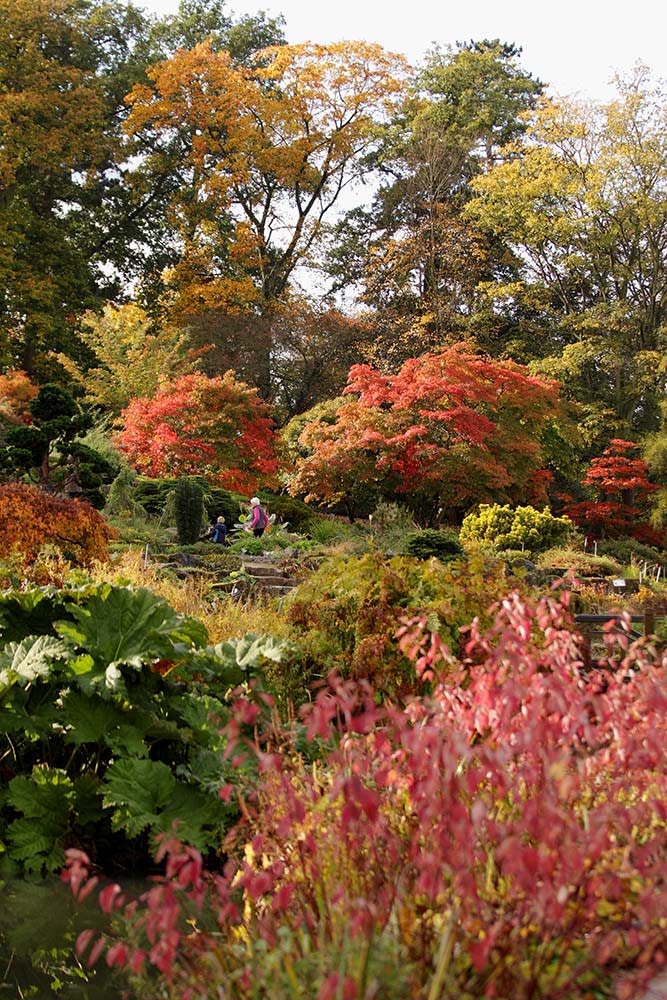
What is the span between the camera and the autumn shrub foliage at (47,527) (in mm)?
7801

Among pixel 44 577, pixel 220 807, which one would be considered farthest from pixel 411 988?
pixel 44 577

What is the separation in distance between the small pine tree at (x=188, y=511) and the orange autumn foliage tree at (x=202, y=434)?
3321mm

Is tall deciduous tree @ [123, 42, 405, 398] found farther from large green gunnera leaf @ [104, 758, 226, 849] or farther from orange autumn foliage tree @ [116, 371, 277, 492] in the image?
large green gunnera leaf @ [104, 758, 226, 849]

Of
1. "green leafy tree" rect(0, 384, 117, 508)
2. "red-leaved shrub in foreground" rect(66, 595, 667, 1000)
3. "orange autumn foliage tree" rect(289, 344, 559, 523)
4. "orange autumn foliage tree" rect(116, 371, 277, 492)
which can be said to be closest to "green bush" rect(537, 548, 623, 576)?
"orange autumn foliage tree" rect(289, 344, 559, 523)

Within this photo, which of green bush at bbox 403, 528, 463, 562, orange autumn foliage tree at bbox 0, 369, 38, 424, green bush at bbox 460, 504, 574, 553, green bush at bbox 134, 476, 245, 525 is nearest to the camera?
green bush at bbox 403, 528, 463, 562

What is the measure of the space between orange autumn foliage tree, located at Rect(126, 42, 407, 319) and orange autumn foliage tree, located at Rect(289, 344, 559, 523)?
29.2ft

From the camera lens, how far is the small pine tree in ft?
41.8

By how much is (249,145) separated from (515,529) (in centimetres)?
1440

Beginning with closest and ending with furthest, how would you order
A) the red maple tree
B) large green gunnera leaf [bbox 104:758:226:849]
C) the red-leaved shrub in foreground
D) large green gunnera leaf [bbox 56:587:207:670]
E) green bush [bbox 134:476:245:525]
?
the red-leaved shrub in foreground → large green gunnera leaf [bbox 104:758:226:849] → large green gunnera leaf [bbox 56:587:207:670] → green bush [bbox 134:476:245:525] → the red maple tree

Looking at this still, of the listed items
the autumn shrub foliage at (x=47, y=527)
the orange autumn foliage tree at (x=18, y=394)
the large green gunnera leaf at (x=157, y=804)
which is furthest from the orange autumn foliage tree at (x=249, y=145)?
the large green gunnera leaf at (x=157, y=804)

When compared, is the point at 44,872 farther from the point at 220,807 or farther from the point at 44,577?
the point at 44,577

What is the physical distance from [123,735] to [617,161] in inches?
829

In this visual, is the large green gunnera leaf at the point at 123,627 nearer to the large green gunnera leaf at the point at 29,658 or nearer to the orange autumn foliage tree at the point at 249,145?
the large green gunnera leaf at the point at 29,658

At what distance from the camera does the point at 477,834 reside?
216cm
